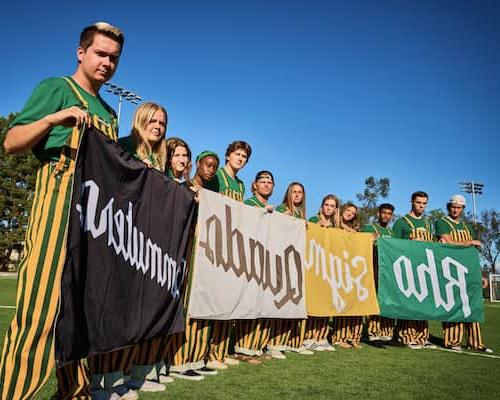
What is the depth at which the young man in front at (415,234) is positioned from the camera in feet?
20.4

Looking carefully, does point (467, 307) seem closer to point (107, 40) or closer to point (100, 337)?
point (100, 337)

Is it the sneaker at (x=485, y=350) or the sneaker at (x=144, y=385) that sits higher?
the sneaker at (x=485, y=350)

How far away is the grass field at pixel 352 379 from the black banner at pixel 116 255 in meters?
0.65

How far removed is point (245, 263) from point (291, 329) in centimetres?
142

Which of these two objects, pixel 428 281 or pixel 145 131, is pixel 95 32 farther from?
pixel 428 281

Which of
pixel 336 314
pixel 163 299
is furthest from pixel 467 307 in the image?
pixel 163 299

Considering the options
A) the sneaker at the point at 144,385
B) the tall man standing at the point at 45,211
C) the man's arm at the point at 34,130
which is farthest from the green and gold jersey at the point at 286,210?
the man's arm at the point at 34,130

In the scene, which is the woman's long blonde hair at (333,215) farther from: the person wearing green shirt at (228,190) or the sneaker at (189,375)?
the sneaker at (189,375)

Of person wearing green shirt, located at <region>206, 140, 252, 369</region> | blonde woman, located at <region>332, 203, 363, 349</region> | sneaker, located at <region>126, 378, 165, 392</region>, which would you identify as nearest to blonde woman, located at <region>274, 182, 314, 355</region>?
person wearing green shirt, located at <region>206, 140, 252, 369</region>

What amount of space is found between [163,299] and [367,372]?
228 cm

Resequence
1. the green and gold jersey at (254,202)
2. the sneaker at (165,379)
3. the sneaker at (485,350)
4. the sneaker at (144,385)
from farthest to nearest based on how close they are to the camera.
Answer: the sneaker at (485,350) → the green and gold jersey at (254,202) → the sneaker at (165,379) → the sneaker at (144,385)

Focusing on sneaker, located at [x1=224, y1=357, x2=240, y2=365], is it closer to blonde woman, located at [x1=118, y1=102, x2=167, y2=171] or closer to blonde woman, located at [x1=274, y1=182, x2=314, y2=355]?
blonde woman, located at [x1=274, y1=182, x2=314, y2=355]

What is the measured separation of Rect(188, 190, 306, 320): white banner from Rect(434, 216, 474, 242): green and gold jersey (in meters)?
2.78

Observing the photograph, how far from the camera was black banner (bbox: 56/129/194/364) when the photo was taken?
1.98m
